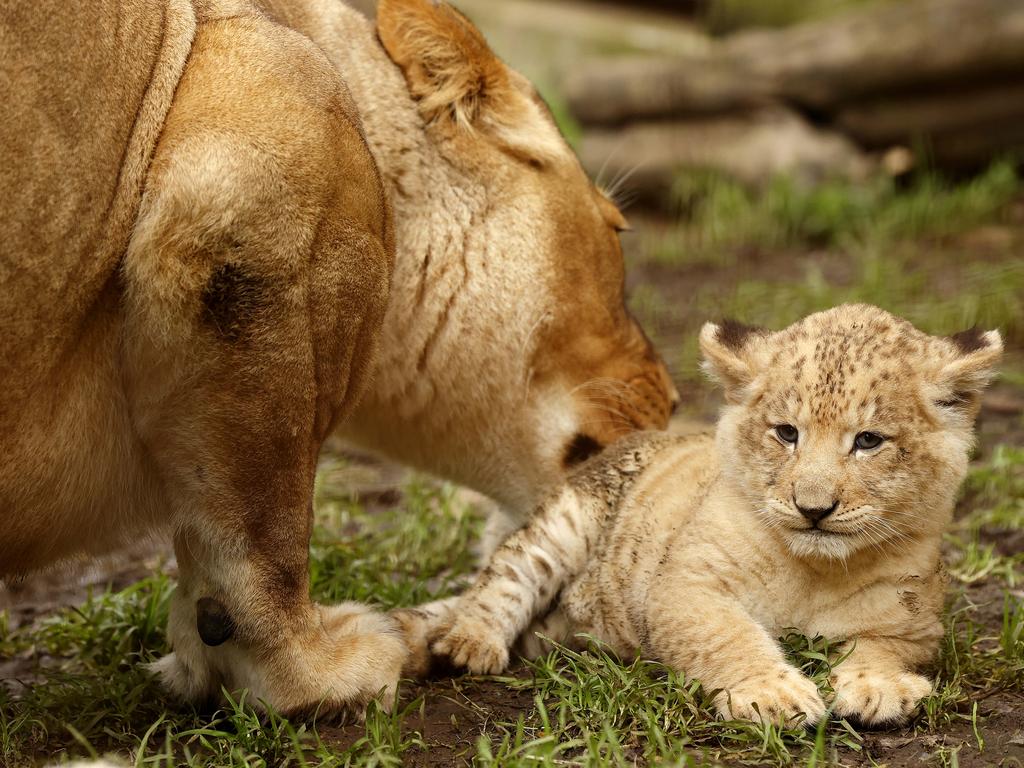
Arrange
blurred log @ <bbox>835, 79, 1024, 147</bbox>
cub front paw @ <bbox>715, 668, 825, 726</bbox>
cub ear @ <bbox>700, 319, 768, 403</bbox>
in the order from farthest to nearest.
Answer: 1. blurred log @ <bbox>835, 79, 1024, 147</bbox>
2. cub ear @ <bbox>700, 319, 768, 403</bbox>
3. cub front paw @ <bbox>715, 668, 825, 726</bbox>

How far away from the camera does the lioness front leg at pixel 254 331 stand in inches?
128

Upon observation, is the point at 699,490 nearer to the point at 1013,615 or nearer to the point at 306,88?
the point at 1013,615

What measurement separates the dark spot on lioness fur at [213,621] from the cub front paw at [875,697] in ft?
5.01

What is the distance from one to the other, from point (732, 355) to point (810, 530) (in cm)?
62

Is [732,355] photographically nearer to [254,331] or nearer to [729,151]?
[254,331]

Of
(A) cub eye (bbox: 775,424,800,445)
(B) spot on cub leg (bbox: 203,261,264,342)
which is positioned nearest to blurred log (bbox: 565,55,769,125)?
(A) cub eye (bbox: 775,424,800,445)

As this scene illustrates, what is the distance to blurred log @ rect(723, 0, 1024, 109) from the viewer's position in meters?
8.66

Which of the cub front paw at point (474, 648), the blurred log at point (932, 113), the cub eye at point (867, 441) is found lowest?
the blurred log at point (932, 113)

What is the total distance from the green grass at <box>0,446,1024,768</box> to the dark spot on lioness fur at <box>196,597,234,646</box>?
198 mm

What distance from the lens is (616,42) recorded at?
12758 millimetres

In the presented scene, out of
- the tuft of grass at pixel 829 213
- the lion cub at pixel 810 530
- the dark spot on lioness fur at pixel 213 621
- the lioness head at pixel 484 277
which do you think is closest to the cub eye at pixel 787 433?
the lion cub at pixel 810 530

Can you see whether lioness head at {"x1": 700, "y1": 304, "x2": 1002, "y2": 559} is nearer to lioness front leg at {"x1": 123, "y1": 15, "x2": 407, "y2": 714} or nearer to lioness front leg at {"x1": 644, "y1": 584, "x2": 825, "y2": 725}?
lioness front leg at {"x1": 644, "y1": 584, "x2": 825, "y2": 725}

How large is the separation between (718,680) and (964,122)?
21.0 ft

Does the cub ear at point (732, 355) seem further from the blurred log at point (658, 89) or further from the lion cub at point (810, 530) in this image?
the blurred log at point (658, 89)
